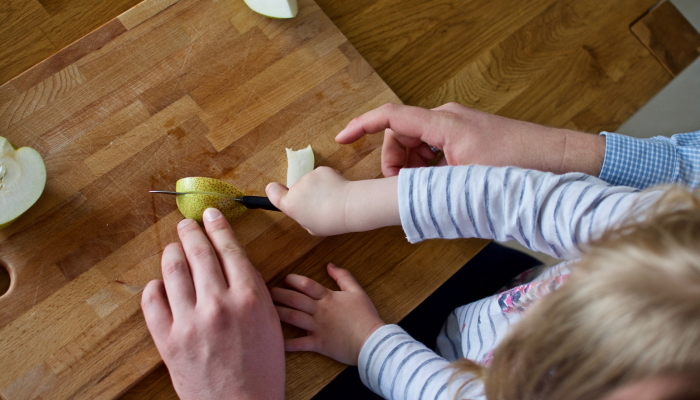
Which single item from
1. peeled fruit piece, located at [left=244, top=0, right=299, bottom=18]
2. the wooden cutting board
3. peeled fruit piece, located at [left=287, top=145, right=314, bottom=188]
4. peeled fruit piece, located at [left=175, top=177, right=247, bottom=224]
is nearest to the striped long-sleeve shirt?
the wooden cutting board

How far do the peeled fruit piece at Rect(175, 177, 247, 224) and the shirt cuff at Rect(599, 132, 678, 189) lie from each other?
2.41 feet

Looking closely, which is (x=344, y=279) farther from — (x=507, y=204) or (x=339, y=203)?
(x=507, y=204)

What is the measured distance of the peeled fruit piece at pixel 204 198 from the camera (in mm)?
862

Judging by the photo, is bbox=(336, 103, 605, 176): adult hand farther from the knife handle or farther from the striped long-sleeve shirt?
the knife handle

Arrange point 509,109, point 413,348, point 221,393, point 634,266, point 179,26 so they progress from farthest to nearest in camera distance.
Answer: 1. point 509,109
2. point 179,26
3. point 413,348
4. point 221,393
5. point 634,266

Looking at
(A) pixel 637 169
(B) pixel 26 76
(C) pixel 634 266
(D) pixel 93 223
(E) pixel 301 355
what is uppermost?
(B) pixel 26 76

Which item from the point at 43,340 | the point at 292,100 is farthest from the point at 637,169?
the point at 43,340

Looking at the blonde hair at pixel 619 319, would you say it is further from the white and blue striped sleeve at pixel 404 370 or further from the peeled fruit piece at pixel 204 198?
the peeled fruit piece at pixel 204 198

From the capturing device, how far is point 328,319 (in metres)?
0.88

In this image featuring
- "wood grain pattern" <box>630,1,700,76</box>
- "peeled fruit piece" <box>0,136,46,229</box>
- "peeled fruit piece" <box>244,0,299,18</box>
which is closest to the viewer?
"peeled fruit piece" <box>0,136,46,229</box>

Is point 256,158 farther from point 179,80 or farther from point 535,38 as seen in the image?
point 535,38

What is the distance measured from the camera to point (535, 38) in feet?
3.76

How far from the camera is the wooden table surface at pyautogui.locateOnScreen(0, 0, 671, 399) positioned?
1.06m

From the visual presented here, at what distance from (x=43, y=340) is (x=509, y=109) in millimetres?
1090
